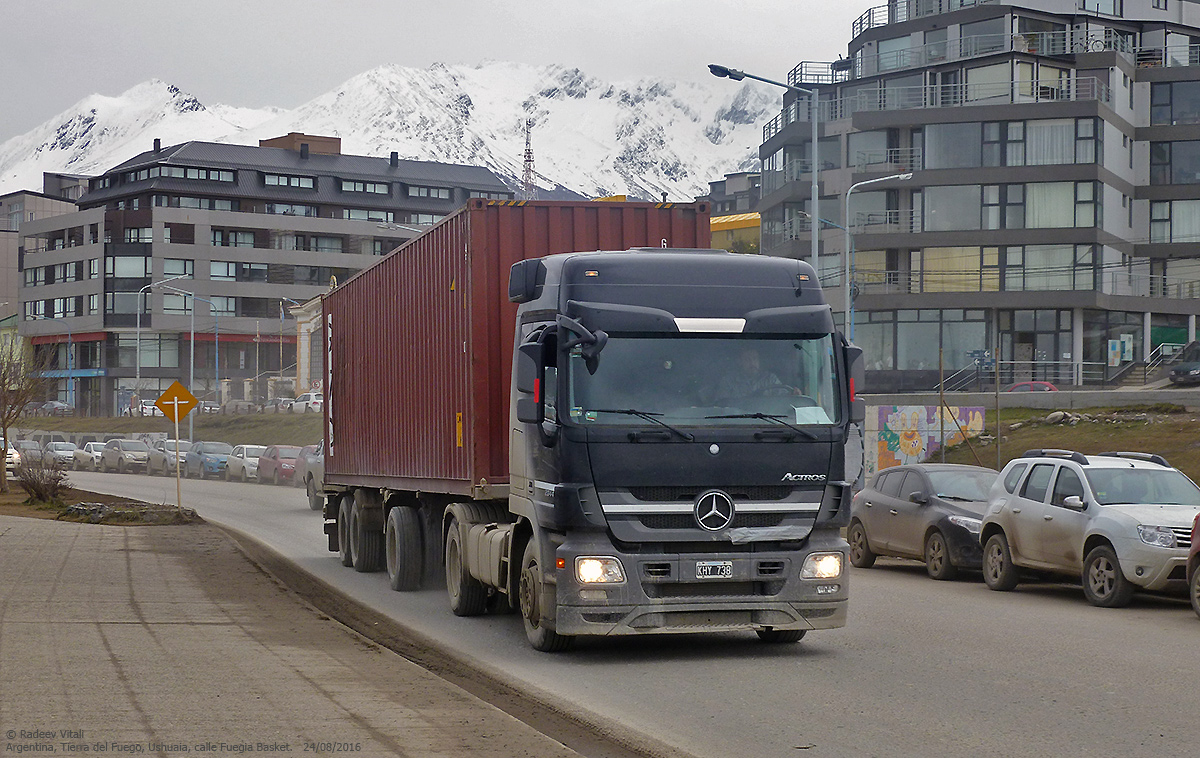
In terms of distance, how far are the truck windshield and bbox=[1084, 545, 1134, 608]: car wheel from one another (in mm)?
5252

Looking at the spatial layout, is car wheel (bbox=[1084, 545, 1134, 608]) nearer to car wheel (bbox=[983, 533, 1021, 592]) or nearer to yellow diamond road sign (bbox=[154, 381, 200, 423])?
car wheel (bbox=[983, 533, 1021, 592])

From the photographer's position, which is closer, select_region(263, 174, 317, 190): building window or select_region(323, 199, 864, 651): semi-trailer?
select_region(323, 199, 864, 651): semi-trailer

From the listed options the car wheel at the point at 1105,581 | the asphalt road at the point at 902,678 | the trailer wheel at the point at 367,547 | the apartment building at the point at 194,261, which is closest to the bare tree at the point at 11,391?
the trailer wheel at the point at 367,547

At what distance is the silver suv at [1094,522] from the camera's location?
13953 mm

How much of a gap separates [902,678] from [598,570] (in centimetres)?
225

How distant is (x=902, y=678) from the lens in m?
9.65

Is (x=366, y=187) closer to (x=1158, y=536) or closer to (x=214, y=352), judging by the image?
(x=214, y=352)

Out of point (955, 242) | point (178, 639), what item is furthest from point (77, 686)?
point (955, 242)

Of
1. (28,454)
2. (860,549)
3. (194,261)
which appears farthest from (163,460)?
(194,261)

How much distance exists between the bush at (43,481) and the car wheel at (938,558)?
22045 mm

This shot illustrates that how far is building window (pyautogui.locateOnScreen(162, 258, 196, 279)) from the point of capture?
106 m

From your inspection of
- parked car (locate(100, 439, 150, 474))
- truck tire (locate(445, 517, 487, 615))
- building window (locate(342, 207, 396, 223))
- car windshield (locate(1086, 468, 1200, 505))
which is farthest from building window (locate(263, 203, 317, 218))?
car windshield (locate(1086, 468, 1200, 505))

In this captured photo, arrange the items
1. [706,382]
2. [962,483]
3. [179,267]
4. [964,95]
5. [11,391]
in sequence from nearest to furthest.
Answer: [706,382], [962,483], [11,391], [964,95], [179,267]

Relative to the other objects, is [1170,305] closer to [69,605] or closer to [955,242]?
[955,242]
